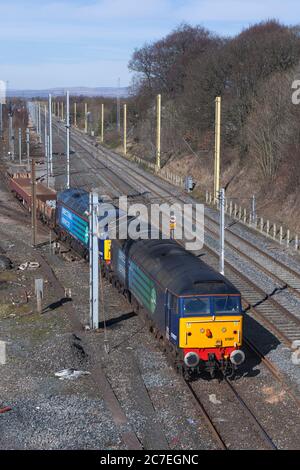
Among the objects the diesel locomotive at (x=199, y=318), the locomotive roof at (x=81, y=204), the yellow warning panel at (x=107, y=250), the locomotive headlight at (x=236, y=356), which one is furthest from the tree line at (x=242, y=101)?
the locomotive headlight at (x=236, y=356)

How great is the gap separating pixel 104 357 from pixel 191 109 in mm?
43747

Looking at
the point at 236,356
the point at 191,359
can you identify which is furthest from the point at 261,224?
the point at 191,359

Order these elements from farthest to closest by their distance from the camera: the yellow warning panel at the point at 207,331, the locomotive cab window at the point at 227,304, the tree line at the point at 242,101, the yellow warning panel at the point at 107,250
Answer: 1. the tree line at the point at 242,101
2. the yellow warning panel at the point at 107,250
3. the locomotive cab window at the point at 227,304
4. the yellow warning panel at the point at 207,331

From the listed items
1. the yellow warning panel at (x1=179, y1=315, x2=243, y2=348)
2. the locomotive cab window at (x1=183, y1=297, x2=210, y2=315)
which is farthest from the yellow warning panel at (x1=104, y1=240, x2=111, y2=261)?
the yellow warning panel at (x1=179, y1=315, x2=243, y2=348)

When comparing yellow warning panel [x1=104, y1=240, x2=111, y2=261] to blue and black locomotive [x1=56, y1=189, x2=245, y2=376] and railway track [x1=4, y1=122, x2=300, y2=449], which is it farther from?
railway track [x1=4, y1=122, x2=300, y2=449]

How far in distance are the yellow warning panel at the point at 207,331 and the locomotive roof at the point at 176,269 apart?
2.14 ft

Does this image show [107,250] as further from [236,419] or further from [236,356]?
[236,419]

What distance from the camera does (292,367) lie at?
55.6 ft

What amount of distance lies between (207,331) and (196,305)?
0.69 metres

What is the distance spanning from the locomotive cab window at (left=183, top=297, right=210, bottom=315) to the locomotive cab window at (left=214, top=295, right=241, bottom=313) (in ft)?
0.75

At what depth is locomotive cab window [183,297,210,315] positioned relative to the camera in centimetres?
1531

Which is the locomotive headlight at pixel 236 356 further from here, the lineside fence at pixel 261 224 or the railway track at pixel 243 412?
the lineside fence at pixel 261 224

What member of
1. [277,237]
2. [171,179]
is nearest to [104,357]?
[277,237]

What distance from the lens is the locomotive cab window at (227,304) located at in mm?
Answer: 15461
